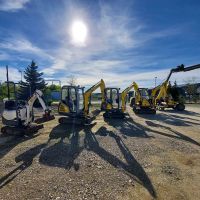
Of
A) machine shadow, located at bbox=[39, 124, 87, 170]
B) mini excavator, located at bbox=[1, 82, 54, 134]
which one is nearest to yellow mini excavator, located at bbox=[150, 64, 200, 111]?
machine shadow, located at bbox=[39, 124, 87, 170]

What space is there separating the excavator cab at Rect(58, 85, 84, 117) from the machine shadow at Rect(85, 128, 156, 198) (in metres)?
4.01

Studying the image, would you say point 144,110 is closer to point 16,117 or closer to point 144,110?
point 144,110

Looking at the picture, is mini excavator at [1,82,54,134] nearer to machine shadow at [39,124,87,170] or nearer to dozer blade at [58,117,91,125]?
machine shadow at [39,124,87,170]

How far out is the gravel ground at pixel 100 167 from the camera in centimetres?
532

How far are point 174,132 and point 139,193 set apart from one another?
25.8 feet

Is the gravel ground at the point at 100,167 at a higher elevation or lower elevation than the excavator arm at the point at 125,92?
lower

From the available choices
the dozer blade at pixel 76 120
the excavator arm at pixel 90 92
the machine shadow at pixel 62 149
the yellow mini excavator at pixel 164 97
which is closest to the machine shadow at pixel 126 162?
the machine shadow at pixel 62 149

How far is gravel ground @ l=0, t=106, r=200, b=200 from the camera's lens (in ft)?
17.5

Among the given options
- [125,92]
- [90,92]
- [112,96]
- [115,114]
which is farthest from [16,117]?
[125,92]

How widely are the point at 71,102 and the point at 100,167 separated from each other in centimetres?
822

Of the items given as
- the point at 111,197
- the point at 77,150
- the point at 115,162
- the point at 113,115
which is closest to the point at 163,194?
the point at 111,197

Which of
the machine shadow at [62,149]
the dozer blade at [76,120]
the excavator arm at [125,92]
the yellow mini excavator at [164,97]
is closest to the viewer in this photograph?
the machine shadow at [62,149]

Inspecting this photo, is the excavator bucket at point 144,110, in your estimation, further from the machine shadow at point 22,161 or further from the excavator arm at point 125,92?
the machine shadow at point 22,161

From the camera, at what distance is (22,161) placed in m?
7.52
